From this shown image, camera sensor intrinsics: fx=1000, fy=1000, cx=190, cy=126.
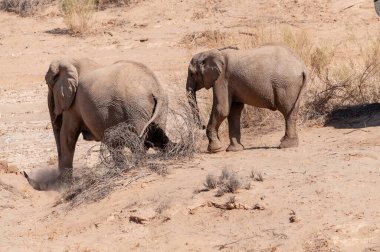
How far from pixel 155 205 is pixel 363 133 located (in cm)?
320

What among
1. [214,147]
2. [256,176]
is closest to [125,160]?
[214,147]

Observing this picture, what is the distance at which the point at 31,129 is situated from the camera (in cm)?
1421

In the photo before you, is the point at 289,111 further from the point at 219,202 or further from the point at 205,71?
the point at 219,202

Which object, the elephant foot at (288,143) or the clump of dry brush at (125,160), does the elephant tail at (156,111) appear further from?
the elephant foot at (288,143)

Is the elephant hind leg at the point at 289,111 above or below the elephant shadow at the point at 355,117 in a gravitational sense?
above

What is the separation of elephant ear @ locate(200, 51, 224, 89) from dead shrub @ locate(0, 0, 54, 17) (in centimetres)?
1105

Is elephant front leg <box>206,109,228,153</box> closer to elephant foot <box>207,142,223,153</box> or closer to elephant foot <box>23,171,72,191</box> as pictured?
elephant foot <box>207,142,223,153</box>

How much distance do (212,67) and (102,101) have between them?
1273 mm

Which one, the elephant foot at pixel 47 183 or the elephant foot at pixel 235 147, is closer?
the elephant foot at pixel 235 147

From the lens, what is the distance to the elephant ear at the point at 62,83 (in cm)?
1095

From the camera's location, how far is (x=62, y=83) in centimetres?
1109

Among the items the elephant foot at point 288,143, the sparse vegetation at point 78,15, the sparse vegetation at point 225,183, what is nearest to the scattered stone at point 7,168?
the elephant foot at point 288,143

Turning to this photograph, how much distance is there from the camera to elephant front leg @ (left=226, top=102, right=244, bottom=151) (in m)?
10.9

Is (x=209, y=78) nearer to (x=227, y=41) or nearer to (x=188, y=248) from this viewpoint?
(x=188, y=248)
